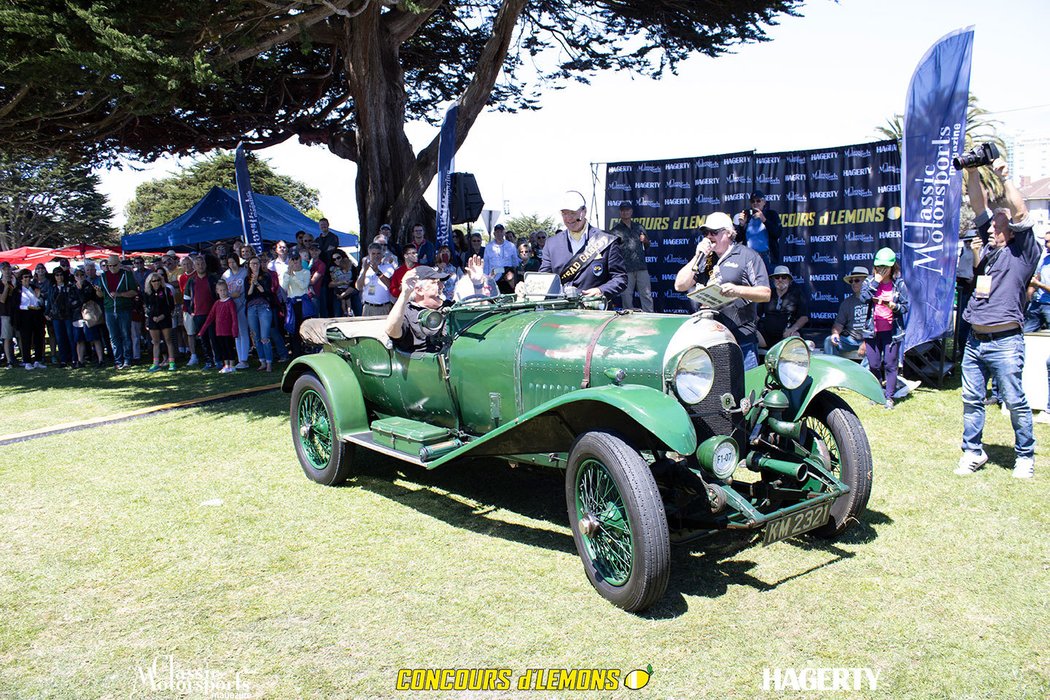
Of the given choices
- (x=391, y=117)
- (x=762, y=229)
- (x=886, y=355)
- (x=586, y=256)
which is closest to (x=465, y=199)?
(x=391, y=117)

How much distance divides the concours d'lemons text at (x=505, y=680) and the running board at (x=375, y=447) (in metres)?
1.75

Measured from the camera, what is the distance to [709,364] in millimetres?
3953

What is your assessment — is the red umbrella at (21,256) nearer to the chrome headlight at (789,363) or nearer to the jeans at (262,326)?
the jeans at (262,326)

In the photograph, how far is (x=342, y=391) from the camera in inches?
225

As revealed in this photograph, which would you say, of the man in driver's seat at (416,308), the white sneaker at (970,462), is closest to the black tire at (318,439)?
the man in driver's seat at (416,308)

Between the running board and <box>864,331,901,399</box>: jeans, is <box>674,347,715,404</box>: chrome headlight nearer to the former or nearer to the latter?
the running board

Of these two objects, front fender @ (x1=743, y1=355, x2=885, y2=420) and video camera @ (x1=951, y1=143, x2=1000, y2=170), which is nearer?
front fender @ (x1=743, y1=355, x2=885, y2=420)

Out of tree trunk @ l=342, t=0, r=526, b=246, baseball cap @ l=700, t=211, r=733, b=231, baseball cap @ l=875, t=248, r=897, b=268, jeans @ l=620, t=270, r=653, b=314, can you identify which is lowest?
jeans @ l=620, t=270, r=653, b=314

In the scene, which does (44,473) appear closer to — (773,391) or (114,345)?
(773,391)

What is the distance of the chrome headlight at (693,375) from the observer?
3.87m

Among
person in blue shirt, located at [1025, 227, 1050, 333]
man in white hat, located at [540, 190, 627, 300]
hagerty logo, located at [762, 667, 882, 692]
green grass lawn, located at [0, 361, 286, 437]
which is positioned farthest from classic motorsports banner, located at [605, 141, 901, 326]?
hagerty logo, located at [762, 667, 882, 692]

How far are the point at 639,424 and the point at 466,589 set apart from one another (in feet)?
4.00

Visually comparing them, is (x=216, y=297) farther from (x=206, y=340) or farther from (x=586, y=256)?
(x=586, y=256)

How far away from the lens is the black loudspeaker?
1246 centimetres
